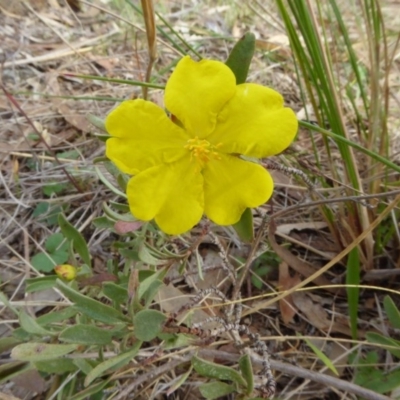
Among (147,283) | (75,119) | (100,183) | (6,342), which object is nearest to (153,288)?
(147,283)

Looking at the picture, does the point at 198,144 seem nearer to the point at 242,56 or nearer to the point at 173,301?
the point at 242,56

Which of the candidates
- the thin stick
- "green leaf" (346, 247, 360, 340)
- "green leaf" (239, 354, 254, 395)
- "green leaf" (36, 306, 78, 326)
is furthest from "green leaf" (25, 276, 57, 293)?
"green leaf" (346, 247, 360, 340)

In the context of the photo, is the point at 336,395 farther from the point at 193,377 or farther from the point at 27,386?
the point at 27,386

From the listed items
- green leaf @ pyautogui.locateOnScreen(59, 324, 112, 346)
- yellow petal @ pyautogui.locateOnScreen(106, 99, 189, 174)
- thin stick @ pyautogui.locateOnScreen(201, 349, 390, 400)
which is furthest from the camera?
thin stick @ pyautogui.locateOnScreen(201, 349, 390, 400)

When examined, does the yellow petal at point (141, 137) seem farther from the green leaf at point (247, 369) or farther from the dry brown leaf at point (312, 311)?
the dry brown leaf at point (312, 311)

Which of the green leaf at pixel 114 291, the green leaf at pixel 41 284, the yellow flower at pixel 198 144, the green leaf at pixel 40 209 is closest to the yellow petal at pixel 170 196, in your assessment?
the yellow flower at pixel 198 144

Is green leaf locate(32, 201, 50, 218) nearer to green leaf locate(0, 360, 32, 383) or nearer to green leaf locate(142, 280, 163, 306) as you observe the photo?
green leaf locate(0, 360, 32, 383)
